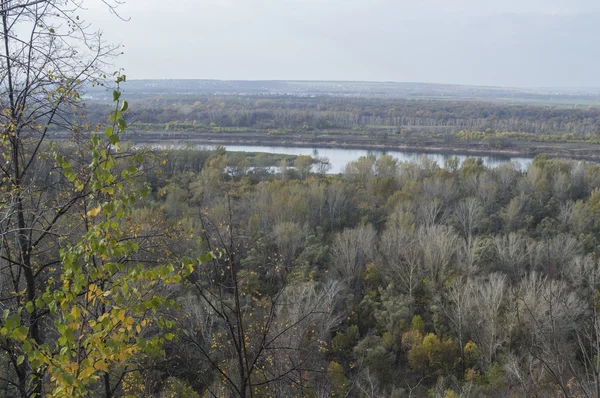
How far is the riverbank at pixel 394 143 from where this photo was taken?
41.0m

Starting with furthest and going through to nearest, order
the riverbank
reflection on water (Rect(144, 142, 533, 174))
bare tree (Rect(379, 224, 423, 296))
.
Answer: the riverbank
reflection on water (Rect(144, 142, 533, 174))
bare tree (Rect(379, 224, 423, 296))

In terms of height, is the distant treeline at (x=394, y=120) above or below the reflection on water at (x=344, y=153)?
above

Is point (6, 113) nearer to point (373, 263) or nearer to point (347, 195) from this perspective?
point (373, 263)

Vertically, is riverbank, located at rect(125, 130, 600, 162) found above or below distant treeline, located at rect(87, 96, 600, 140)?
below

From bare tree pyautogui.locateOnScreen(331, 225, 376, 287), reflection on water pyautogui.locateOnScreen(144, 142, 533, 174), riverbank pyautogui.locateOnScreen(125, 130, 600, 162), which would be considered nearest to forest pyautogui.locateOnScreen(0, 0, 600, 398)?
bare tree pyautogui.locateOnScreen(331, 225, 376, 287)

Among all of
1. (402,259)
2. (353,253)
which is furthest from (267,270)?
(402,259)

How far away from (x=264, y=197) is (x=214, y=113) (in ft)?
142

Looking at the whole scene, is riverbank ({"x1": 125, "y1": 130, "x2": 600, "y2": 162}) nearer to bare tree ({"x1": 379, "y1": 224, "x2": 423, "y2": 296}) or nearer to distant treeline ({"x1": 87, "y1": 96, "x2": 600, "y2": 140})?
distant treeline ({"x1": 87, "y1": 96, "x2": 600, "y2": 140})

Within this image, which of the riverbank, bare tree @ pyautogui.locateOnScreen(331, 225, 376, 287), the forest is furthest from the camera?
the riverbank

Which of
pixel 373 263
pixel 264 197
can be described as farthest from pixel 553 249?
pixel 264 197

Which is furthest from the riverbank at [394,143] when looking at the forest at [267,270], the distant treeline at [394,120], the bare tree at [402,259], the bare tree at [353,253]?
the bare tree at [402,259]

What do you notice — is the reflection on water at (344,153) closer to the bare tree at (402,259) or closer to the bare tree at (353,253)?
the bare tree at (402,259)

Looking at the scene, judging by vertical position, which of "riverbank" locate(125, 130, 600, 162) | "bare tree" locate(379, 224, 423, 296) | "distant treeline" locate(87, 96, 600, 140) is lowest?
"bare tree" locate(379, 224, 423, 296)

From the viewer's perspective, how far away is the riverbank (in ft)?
134
